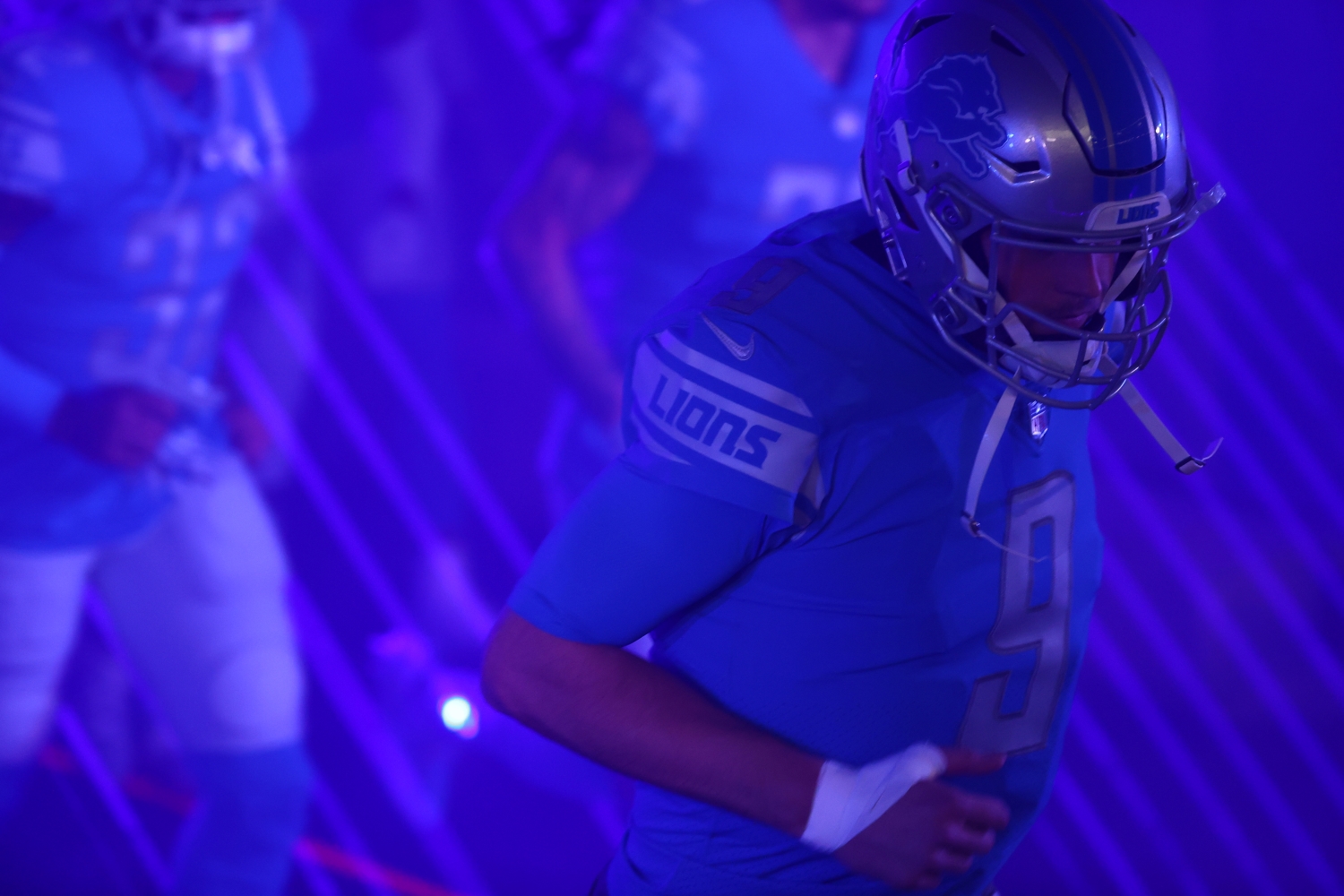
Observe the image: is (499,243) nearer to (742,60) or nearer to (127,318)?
(742,60)

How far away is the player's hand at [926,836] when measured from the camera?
796 millimetres

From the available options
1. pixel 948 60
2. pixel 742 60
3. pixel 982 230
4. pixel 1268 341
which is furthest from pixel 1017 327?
pixel 1268 341

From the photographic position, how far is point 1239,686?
2.37 m

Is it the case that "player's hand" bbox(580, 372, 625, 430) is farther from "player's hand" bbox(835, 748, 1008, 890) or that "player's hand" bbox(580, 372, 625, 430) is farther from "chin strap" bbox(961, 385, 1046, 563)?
"player's hand" bbox(835, 748, 1008, 890)

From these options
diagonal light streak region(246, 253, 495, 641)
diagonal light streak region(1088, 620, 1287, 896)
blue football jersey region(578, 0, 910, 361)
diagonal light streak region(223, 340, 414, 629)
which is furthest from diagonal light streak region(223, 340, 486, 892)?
diagonal light streak region(1088, 620, 1287, 896)

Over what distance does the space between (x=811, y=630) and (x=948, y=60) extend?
1.69 feet

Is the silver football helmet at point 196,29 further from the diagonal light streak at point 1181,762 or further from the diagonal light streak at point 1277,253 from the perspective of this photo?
the diagonal light streak at point 1181,762

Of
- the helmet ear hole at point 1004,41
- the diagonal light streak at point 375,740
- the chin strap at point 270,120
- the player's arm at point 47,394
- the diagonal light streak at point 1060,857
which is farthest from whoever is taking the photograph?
Answer: the diagonal light streak at point 1060,857

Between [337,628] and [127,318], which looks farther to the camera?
[337,628]

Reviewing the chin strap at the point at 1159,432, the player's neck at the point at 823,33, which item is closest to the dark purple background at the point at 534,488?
the player's neck at the point at 823,33

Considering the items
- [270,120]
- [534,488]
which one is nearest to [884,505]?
[534,488]

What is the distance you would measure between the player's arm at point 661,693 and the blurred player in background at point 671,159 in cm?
134

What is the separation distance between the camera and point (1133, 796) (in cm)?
243

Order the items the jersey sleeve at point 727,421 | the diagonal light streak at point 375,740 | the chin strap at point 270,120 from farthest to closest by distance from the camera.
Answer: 1. the diagonal light streak at point 375,740
2. the chin strap at point 270,120
3. the jersey sleeve at point 727,421
